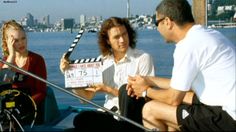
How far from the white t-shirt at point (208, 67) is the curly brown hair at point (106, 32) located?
1367 millimetres

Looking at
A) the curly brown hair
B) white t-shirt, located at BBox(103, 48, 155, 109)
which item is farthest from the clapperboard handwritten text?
the curly brown hair

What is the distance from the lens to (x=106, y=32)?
5.13 meters

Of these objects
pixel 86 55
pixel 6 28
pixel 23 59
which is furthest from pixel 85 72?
pixel 86 55

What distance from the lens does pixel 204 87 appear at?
12.5 ft

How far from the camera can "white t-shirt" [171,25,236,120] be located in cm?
367

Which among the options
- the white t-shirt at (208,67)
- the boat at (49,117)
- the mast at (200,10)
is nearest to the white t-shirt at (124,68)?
the boat at (49,117)

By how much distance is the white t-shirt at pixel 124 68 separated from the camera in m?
4.97

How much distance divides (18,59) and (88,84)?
79 centimetres

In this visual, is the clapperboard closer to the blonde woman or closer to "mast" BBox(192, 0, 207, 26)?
the blonde woman

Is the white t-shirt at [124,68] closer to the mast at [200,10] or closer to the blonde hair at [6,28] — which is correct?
the blonde hair at [6,28]

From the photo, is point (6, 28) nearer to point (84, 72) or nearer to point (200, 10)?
point (84, 72)

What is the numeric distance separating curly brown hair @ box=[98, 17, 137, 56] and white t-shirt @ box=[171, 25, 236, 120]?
137 centimetres

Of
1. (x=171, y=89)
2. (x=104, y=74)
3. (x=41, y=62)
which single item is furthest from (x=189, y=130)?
(x=41, y=62)

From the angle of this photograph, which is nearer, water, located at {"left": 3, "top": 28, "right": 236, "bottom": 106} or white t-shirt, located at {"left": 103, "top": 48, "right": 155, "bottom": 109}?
white t-shirt, located at {"left": 103, "top": 48, "right": 155, "bottom": 109}
